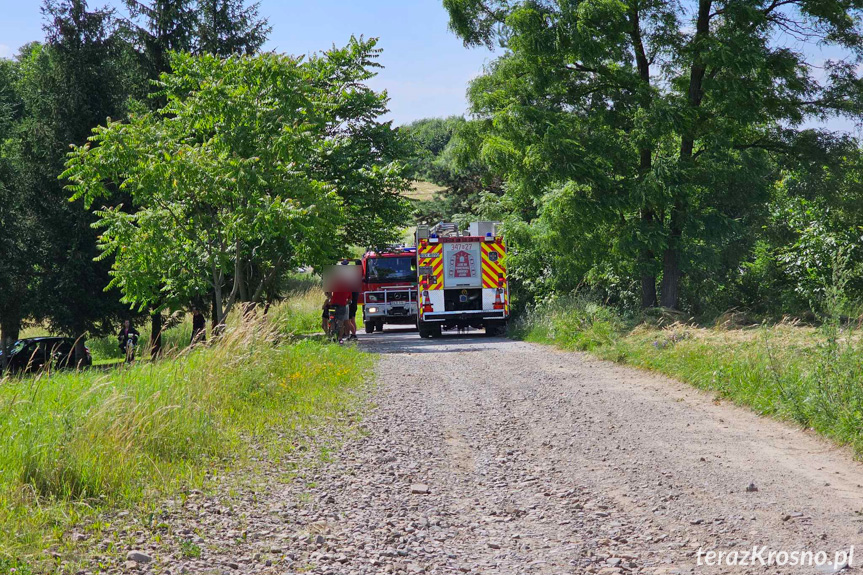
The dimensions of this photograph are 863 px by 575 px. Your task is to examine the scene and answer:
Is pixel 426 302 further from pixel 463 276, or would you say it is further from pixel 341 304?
pixel 341 304

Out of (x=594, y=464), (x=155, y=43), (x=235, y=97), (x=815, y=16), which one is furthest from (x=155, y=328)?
(x=594, y=464)

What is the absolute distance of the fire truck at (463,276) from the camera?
24.3 m

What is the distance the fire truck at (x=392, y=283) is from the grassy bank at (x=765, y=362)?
43.1 ft

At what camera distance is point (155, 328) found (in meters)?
31.1

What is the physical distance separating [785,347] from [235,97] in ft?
42.0

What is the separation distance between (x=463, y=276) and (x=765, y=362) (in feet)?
47.5

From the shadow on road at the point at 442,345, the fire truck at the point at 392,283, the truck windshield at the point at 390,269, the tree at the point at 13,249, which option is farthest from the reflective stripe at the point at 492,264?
the tree at the point at 13,249

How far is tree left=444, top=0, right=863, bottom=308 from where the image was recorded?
17906 millimetres

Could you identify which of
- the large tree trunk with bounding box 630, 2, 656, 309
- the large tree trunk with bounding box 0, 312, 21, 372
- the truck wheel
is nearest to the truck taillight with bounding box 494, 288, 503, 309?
the truck wheel

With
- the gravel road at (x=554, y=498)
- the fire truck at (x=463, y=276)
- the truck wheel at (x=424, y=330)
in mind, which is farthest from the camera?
the truck wheel at (x=424, y=330)

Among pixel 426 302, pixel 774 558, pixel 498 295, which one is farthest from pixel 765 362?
pixel 426 302

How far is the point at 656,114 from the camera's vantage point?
57.9 feet

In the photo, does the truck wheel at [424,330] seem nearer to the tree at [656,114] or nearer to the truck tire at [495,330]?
the truck tire at [495,330]

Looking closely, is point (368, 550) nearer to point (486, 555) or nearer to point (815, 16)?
point (486, 555)
